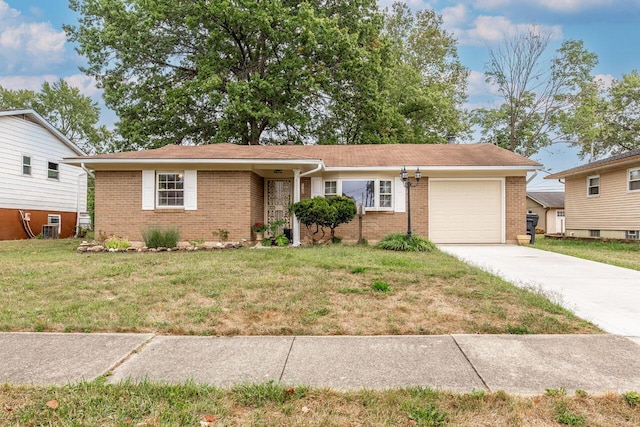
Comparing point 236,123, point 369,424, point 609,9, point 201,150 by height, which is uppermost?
point 609,9

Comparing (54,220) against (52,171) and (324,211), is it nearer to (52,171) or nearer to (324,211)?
(52,171)

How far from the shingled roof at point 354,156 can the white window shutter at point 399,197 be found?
639 mm

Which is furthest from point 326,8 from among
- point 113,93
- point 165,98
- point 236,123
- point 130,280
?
point 130,280

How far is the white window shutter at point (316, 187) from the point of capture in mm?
12531

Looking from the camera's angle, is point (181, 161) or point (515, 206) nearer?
point (181, 161)

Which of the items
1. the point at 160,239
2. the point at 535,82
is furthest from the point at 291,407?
the point at 535,82

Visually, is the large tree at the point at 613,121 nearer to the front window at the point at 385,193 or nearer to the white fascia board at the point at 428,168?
the white fascia board at the point at 428,168

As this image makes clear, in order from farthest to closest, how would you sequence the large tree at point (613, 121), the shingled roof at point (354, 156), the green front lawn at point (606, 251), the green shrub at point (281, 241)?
the large tree at point (613, 121) → the green shrub at point (281, 241) → the shingled roof at point (354, 156) → the green front lawn at point (606, 251)

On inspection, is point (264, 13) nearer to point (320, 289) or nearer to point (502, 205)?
point (502, 205)

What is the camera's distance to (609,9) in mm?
20141

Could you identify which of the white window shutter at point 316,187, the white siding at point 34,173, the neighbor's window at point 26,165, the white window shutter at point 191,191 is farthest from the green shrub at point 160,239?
the neighbor's window at point 26,165

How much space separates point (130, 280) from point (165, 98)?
1565 cm

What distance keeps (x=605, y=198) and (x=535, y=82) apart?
1353 cm

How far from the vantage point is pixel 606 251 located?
11117 mm
